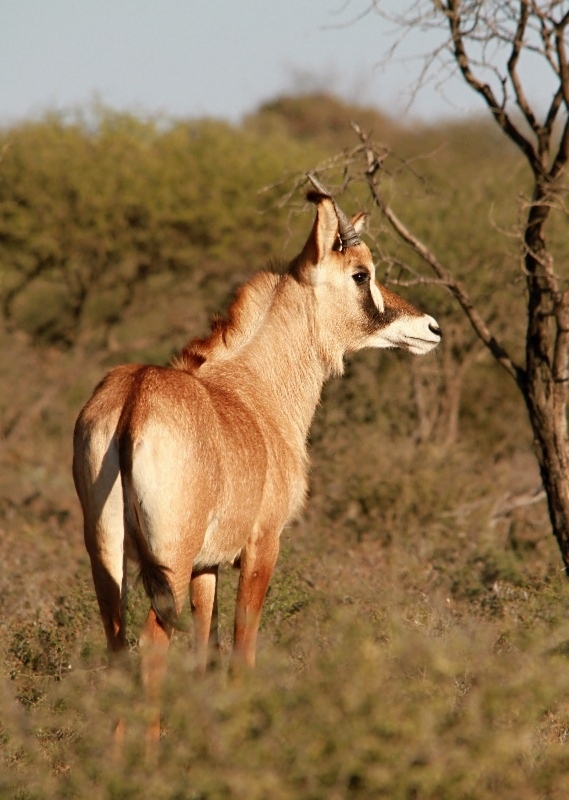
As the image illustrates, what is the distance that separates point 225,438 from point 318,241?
66.0 inches

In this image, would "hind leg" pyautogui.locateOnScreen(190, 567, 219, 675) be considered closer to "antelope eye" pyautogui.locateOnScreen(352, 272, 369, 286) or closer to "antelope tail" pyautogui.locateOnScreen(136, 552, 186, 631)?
"antelope tail" pyautogui.locateOnScreen(136, 552, 186, 631)

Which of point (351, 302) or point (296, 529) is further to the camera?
point (296, 529)

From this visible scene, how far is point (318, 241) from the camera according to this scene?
21.6 ft

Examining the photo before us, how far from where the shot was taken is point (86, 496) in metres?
5.04

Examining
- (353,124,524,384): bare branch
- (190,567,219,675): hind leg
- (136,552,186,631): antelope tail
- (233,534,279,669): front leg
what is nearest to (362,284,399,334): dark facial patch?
(353,124,524,384): bare branch

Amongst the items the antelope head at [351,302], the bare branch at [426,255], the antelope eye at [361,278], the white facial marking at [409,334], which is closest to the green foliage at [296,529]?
the bare branch at [426,255]

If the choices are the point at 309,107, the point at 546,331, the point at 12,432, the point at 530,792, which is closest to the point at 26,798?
the point at 530,792

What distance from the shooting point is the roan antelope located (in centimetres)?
484

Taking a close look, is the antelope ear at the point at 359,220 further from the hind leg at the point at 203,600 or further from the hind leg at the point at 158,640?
the hind leg at the point at 158,640

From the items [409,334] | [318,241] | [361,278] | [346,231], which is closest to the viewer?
[318,241]

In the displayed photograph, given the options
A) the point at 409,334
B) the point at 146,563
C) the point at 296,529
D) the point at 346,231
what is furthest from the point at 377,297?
the point at 296,529

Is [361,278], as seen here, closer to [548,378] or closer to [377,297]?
[377,297]

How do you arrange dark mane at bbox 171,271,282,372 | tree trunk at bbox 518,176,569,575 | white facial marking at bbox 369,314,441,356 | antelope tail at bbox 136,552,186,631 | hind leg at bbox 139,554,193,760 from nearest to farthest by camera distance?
hind leg at bbox 139,554,193,760
antelope tail at bbox 136,552,186,631
dark mane at bbox 171,271,282,372
white facial marking at bbox 369,314,441,356
tree trunk at bbox 518,176,569,575

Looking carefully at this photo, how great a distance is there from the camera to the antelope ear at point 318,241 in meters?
6.46
